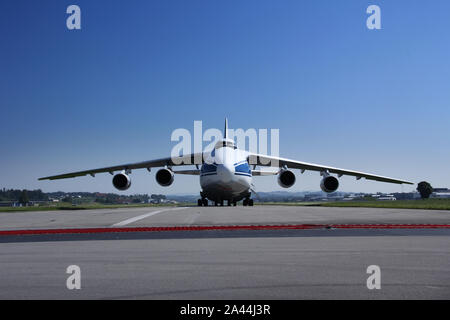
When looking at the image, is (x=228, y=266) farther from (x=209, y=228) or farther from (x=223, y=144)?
(x=223, y=144)

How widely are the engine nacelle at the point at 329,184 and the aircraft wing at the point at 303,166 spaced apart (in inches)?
76.0

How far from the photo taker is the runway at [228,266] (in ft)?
16.5

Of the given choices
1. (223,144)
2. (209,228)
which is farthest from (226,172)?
(209,228)

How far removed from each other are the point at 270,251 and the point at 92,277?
3.60m

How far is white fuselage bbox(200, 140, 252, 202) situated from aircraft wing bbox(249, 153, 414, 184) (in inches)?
144

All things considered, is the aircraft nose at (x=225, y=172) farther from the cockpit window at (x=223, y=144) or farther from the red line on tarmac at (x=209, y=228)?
the red line on tarmac at (x=209, y=228)

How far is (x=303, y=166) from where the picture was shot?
118 feet

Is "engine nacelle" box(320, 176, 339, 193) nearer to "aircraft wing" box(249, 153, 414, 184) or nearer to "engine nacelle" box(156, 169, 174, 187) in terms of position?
"aircraft wing" box(249, 153, 414, 184)

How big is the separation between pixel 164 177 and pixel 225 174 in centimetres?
567

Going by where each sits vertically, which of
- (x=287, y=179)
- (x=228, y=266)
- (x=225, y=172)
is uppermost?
(x=225, y=172)

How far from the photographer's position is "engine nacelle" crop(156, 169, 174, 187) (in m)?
32.8

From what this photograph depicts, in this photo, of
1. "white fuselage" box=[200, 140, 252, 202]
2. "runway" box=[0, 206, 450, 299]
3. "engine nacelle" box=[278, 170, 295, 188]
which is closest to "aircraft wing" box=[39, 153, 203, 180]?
"white fuselage" box=[200, 140, 252, 202]
